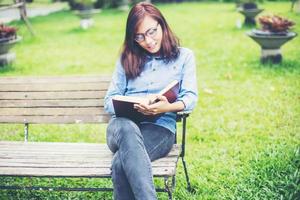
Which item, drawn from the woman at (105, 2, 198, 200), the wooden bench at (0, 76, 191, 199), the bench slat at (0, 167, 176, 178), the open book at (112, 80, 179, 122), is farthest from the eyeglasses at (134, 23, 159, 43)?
the bench slat at (0, 167, 176, 178)

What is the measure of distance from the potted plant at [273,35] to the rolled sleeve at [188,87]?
4.23 metres

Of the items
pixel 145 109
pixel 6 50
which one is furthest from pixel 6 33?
pixel 145 109

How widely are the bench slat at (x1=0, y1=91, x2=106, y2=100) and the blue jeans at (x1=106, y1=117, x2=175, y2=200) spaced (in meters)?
0.73

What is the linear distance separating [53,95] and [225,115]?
242 cm

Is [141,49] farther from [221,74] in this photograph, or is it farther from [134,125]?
[221,74]

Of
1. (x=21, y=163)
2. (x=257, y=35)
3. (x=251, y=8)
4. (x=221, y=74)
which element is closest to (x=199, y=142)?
(x=21, y=163)

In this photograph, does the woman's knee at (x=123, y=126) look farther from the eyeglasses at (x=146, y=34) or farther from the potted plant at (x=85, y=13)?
the potted plant at (x=85, y=13)

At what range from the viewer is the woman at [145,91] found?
283cm

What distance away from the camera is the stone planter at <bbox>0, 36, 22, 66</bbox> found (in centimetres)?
805

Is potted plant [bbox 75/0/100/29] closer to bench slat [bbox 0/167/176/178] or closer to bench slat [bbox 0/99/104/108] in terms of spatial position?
bench slat [bbox 0/99/104/108]

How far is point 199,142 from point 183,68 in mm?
1536

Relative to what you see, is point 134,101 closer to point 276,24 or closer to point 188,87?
point 188,87

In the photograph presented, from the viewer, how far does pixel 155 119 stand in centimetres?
328

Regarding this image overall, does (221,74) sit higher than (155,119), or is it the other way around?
(155,119)
